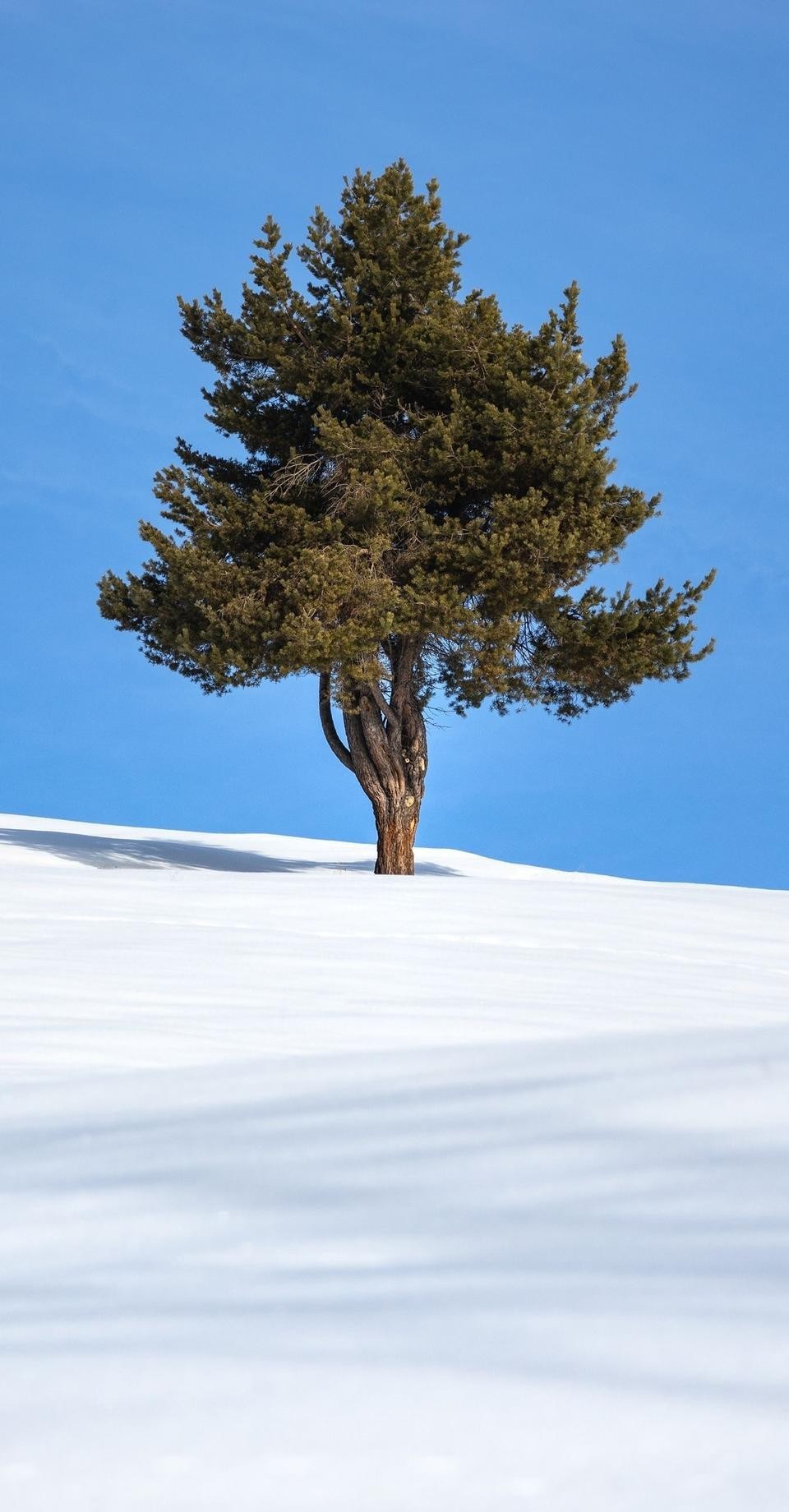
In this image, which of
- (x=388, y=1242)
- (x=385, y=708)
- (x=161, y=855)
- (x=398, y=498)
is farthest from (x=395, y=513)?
(x=388, y=1242)

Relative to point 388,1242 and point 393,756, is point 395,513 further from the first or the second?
point 388,1242

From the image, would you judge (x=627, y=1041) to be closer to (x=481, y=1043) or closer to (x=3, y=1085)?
(x=481, y=1043)

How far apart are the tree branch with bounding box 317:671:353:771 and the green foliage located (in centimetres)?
93

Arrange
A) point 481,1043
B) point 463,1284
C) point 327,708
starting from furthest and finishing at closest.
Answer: point 327,708 < point 481,1043 < point 463,1284

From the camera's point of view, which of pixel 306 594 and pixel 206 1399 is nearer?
pixel 206 1399

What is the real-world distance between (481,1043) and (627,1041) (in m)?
0.37

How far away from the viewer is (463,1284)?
1.40 meters

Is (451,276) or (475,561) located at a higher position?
(451,276)

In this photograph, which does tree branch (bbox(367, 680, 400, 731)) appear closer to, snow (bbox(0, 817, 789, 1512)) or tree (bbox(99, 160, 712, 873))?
tree (bbox(99, 160, 712, 873))

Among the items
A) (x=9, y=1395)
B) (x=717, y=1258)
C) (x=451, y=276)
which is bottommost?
(x=9, y=1395)

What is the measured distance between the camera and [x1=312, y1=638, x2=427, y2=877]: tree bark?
48.2 ft

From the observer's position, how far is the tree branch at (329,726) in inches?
578

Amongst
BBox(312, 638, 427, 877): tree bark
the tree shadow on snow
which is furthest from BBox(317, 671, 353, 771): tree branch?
the tree shadow on snow

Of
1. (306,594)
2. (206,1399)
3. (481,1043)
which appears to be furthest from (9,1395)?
(306,594)
